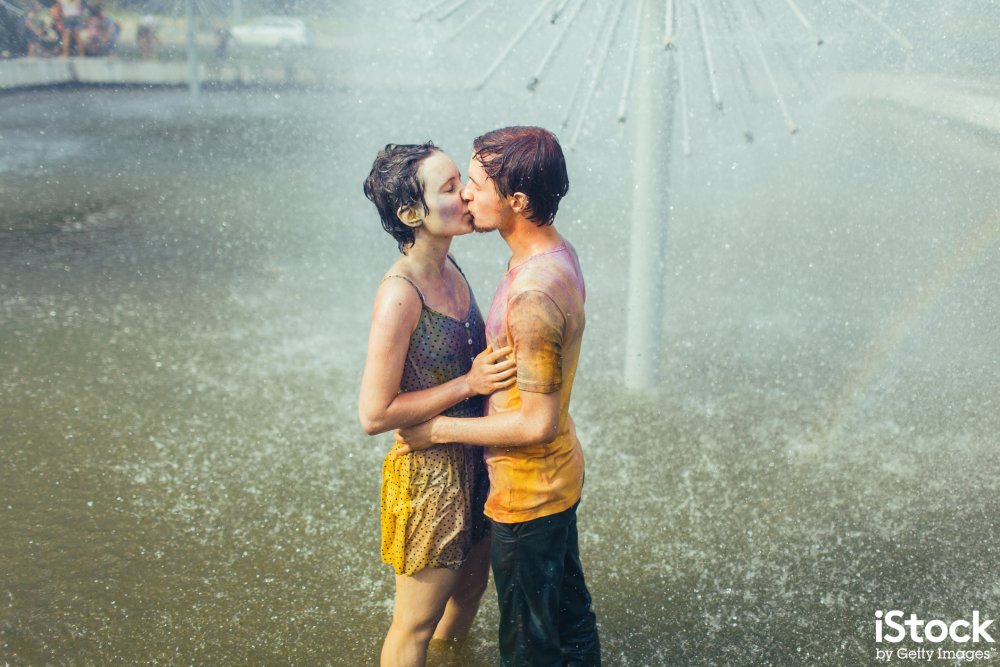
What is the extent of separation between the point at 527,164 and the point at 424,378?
0.65 m

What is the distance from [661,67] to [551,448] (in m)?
2.55

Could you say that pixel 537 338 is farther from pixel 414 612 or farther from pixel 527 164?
pixel 414 612

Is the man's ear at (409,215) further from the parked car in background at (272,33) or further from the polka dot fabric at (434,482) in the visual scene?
the parked car in background at (272,33)

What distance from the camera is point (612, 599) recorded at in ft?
11.2

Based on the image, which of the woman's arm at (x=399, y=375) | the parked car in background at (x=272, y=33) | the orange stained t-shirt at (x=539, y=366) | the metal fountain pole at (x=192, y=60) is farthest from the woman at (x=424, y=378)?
the parked car in background at (x=272, y=33)

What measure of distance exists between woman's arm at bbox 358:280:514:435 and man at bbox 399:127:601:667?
5 cm

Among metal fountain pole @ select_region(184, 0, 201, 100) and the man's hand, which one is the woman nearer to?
the man's hand

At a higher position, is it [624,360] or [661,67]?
[661,67]

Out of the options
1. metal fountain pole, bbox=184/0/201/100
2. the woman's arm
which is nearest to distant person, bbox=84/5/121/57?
metal fountain pole, bbox=184/0/201/100

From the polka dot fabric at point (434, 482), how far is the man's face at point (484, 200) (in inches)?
11.8

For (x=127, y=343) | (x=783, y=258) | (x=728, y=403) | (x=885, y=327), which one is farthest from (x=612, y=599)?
(x=783, y=258)

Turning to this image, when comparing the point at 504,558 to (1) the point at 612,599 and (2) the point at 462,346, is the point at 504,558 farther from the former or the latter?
(1) the point at 612,599

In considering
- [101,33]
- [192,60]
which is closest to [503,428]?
[192,60]

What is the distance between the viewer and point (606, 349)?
543cm
